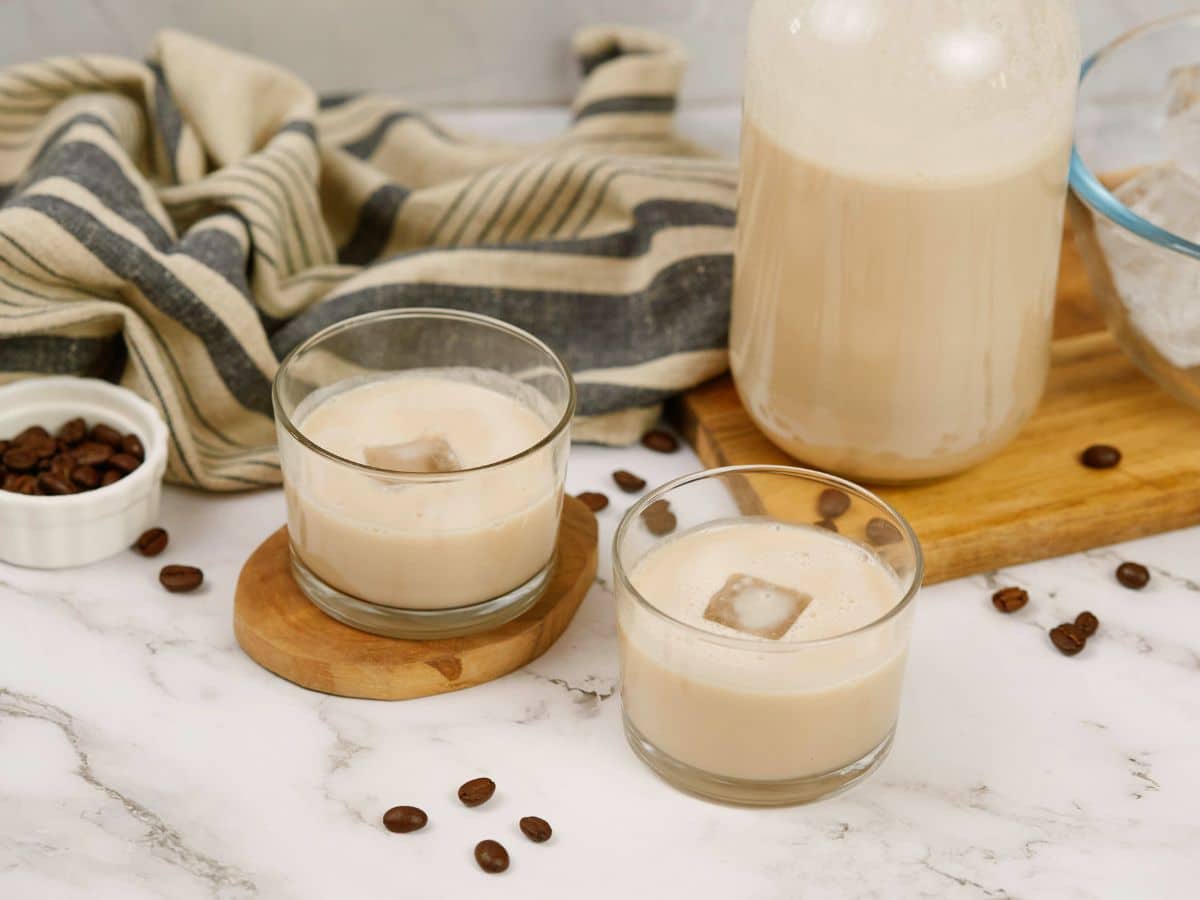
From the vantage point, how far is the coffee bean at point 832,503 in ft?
3.65

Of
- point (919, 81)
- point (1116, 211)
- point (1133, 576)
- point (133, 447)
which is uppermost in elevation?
point (919, 81)

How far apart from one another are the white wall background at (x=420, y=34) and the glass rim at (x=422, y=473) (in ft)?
1.97

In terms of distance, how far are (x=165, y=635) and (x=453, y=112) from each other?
2.73 feet

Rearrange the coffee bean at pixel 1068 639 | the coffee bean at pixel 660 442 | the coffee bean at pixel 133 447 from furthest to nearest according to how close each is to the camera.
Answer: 1. the coffee bean at pixel 660 442
2. the coffee bean at pixel 133 447
3. the coffee bean at pixel 1068 639

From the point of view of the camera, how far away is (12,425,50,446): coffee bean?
1290mm

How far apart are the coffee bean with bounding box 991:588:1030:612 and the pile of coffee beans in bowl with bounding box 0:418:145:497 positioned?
67 centimetres

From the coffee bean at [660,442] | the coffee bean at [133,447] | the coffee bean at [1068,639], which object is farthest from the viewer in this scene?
the coffee bean at [660,442]

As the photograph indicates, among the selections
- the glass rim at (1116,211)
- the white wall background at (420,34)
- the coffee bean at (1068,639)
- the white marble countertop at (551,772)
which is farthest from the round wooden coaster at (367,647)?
the white wall background at (420,34)

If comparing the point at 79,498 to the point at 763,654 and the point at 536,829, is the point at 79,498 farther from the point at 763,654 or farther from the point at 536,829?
the point at 763,654

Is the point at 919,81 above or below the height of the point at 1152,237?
above

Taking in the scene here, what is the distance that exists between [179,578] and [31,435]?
7.3 inches

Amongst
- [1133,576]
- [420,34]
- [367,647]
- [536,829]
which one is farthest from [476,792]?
[420,34]

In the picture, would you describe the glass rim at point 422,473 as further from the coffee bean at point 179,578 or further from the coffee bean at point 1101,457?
the coffee bean at point 1101,457

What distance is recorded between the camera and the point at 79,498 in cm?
121
